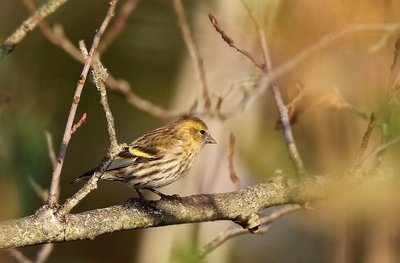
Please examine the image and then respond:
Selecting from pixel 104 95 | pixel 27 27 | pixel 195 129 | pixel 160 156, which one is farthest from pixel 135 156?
pixel 104 95

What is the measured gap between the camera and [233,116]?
5.98 metres

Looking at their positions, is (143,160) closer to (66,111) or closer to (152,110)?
(152,110)

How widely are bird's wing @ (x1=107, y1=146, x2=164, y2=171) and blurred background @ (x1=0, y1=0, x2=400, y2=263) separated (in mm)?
296

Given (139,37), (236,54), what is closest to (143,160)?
(236,54)

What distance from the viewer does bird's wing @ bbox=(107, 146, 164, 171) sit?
4531 millimetres

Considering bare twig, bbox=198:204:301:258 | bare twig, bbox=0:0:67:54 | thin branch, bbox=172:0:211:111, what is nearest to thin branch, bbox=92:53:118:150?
bare twig, bbox=198:204:301:258

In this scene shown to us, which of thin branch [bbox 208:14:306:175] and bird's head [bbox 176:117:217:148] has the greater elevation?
bird's head [bbox 176:117:217:148]

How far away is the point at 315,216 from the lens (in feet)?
24.1

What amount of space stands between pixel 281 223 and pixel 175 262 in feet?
18.3

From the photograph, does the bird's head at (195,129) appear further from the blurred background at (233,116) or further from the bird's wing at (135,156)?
the bird's wing at (135,156)

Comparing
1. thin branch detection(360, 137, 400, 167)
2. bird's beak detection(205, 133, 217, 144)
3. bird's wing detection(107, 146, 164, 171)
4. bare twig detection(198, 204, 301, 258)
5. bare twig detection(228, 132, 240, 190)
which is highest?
bird's beak detection(205, 133, 217, 144)

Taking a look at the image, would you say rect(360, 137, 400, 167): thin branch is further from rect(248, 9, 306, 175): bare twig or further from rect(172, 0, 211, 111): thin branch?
rect(172, 0, 211, 111): thin branch

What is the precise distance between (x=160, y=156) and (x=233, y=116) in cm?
125

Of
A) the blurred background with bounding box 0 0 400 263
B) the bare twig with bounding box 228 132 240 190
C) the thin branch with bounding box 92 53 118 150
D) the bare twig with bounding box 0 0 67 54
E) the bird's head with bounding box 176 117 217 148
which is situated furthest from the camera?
the bird's head with bounding box 176 117 217 148
